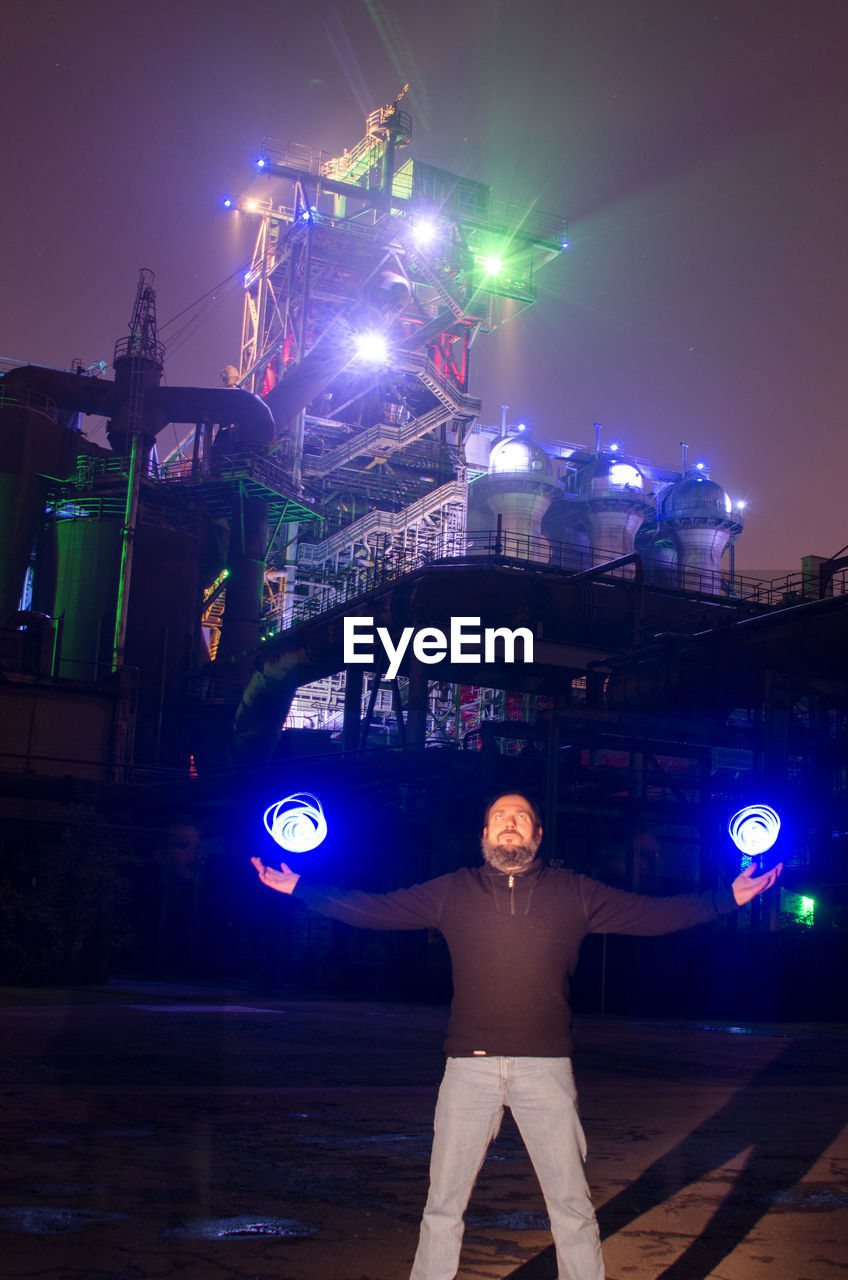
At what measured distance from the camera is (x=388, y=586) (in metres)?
36.0

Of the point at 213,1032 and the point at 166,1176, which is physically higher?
the point at 166,1176

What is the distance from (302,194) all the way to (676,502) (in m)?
32.5

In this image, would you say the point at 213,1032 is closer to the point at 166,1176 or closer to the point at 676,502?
the point at 166,1176

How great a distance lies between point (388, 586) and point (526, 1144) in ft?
106

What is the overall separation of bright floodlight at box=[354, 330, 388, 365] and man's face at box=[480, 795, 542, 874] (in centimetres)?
6739

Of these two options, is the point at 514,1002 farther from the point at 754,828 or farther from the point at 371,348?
the point at 371,348

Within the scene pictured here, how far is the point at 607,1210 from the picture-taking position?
5.70m

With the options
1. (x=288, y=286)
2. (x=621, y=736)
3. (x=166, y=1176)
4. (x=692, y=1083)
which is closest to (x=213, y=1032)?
(x=692, y=1083)

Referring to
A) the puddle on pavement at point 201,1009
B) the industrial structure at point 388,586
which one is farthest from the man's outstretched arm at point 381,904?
the industrial structure at point 388,586

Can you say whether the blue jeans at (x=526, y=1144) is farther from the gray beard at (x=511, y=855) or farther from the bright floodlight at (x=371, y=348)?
the bright floodlight at (x=371, y=348)

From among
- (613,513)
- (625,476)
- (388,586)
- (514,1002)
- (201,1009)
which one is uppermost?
(625,476)

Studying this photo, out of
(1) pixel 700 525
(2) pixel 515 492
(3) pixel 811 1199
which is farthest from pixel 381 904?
(1) pixel 700 525

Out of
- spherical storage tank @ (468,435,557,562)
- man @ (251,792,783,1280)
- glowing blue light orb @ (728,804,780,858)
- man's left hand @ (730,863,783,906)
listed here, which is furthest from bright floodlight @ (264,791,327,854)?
spherical storage tank @ (468,435,557,562)

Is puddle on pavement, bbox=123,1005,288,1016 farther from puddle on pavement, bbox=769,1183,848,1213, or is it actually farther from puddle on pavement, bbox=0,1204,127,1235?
puddle on pavement, bbox=769,1183,848,1213
